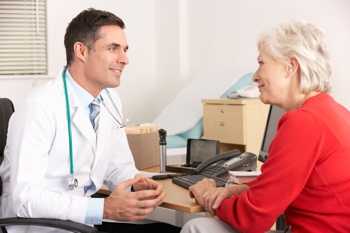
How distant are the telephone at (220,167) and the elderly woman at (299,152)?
439 millimetres

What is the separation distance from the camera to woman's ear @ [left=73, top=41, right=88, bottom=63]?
201 centimetres

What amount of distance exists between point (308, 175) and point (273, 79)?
12.7 inches

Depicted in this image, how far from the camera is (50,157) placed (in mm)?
1881

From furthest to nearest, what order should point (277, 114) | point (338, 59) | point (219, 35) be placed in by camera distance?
point (219, 35) < point (338, 59) < point (277, 114)

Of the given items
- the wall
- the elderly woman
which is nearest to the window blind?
the wall

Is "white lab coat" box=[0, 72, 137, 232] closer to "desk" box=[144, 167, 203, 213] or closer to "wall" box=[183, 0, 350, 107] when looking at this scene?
"desk" box=[144, 167, 203, 213]

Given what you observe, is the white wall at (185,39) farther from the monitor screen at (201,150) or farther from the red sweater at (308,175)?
the red sweater at (308,175)

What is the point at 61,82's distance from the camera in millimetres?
1975

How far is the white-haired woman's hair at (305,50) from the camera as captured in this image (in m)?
1.60

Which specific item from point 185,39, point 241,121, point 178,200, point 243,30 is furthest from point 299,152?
point 185,39

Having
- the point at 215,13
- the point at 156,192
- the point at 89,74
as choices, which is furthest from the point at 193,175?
the point at 215,13

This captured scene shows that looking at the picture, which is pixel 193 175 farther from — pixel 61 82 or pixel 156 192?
pixel 61 82

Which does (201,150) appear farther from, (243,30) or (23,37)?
(23,37)

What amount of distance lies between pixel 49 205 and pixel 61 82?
50cm
